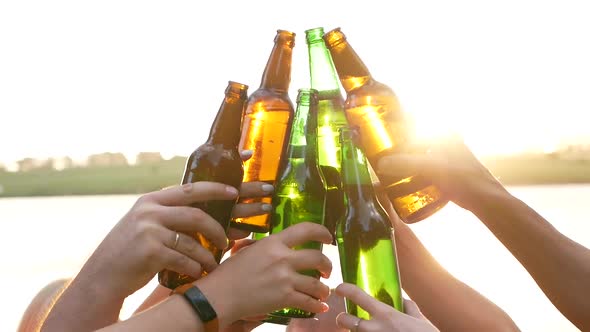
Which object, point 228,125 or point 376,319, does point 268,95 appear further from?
point 376,319

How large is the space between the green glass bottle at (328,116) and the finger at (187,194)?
0.20 metres

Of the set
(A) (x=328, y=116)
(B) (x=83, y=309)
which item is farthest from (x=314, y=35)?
(B) (x=83, y=309)

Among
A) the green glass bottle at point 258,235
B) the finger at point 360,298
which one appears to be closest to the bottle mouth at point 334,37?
the green glass bottle at point 258,235

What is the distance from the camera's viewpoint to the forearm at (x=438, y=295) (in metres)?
1.37

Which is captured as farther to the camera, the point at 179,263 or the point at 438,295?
the point at 438,295

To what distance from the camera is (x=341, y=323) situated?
946mm

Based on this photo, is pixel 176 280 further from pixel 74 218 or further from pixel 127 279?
Result: pixel 74 218

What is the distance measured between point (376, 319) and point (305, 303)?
113 mm

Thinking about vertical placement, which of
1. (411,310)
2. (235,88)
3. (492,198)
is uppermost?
(235,88)

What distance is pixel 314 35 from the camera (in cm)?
125

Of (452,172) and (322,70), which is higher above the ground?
(322,70)

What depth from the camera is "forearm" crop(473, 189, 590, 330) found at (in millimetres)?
1132

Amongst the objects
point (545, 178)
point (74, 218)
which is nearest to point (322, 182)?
point (74, 218)

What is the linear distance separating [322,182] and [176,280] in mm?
283
